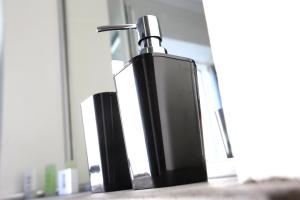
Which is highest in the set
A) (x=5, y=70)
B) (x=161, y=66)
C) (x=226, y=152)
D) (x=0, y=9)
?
(x=0, y=9)

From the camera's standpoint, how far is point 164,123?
0.32 metres

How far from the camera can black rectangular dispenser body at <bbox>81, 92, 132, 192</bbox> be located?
0.47 metres

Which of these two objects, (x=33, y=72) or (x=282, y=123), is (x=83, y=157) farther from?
(x=282, y=123)

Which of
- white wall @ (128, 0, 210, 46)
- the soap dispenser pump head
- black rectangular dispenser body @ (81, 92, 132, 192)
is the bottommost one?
black rectangular dispenser body @ (81, 92, 132, 192)

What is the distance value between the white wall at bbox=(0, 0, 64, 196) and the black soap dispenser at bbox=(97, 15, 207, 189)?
0.66 m

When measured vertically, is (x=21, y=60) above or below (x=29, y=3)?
below

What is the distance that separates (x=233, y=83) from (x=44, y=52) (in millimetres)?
950

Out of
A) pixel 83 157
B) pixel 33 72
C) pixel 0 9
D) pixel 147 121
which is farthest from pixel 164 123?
pixel 0 9

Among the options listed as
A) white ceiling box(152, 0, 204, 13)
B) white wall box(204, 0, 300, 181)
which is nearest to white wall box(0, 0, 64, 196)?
white ceiling box(152, 0, 204, 13)

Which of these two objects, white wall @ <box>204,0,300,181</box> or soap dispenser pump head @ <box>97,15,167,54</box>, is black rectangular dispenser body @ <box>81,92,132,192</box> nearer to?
soap dispenser pump head @ <box>97,15,167,54</box>

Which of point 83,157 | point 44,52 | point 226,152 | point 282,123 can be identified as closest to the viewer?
point 282,123

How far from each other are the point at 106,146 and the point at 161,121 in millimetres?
197

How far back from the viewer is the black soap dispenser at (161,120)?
0.31m

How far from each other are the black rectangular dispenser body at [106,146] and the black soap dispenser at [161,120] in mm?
126
